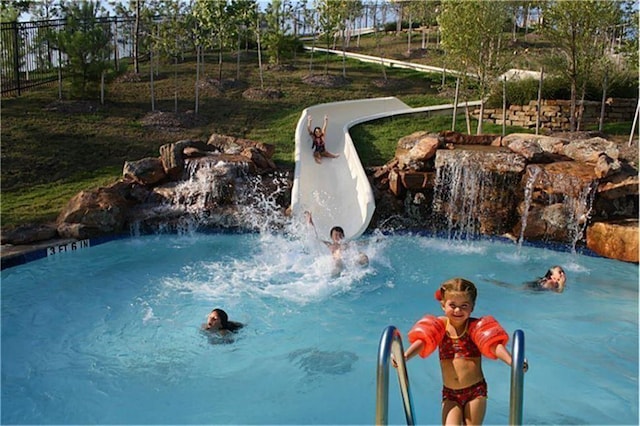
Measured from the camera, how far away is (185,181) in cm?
1150

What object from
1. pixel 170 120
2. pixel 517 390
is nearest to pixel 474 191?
pixel 170 120

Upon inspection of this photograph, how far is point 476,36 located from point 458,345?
12703mm

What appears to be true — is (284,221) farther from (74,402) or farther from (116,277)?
(74,402)

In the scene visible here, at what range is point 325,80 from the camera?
2164 cm

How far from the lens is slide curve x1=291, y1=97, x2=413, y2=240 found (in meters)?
11.0

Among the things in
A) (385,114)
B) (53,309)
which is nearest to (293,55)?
(385,114)

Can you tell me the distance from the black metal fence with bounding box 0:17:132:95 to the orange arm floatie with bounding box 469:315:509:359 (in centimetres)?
1597

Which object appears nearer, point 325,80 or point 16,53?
point 16,53

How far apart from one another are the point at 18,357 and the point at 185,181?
5610 mm

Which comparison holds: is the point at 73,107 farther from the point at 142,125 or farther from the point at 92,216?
the point at 92,216

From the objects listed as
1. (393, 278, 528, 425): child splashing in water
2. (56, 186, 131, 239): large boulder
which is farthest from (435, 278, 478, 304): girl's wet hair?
(56, 186, 131, 239): large boulder

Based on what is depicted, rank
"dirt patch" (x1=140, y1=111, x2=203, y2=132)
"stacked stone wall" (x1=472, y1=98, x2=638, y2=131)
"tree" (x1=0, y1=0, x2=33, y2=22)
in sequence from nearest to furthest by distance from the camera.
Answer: "dirt patch" (x1=140, y1=111, x2=203, y2=132) → "stacked stone wall" (x1=472, y1=98, x2=638, y2=131) → "tree" (x1=0, y1=0, x2=33, y2=22)

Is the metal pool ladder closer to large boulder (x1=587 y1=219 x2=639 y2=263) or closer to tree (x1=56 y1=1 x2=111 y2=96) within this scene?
large boulder (x1=587 y1=219 x2=639 y2=263)

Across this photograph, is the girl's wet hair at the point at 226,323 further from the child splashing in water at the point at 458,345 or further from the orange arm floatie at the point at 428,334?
the orange arm floatie at the point at 428,334
